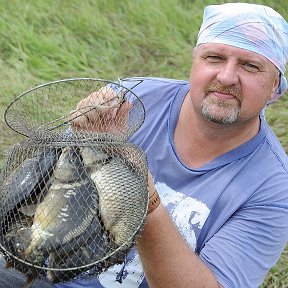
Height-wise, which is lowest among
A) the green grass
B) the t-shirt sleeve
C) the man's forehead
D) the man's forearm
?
the green grass

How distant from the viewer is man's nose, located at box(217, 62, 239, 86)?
2.25m

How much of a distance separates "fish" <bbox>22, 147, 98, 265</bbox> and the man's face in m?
0.67

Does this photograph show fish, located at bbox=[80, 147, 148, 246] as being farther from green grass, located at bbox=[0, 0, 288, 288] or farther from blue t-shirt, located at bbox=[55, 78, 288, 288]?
green grass, located at bbox=[0, 0, 288, 288]

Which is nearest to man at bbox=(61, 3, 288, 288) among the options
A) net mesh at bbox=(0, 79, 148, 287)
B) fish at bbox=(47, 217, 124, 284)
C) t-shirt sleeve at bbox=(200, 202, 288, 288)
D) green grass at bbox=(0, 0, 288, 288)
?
t-shirt sleeve at bbox=(200, 202, 288, 288)

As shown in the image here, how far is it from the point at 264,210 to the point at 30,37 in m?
3.16

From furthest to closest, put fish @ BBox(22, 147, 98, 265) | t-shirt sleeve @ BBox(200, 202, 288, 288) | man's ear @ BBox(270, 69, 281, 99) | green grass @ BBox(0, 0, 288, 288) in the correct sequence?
green grass @ BBox(0, 0, 288, 288) < man's ear @ BBox(270, 69, 281, 99) < t-shirt sleeve @ BBox(200, 202, 288, 288) < fish @ BBox(22, 147, 98, 265)

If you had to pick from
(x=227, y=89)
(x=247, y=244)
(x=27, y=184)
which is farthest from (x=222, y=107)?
(x=27, y=184)

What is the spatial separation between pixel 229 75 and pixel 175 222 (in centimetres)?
48

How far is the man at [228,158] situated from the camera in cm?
221

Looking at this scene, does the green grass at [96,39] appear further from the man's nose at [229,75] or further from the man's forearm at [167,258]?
the man's forearm at [167,258]

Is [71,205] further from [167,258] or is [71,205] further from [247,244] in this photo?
[247,244]

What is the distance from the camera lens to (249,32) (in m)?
2.29

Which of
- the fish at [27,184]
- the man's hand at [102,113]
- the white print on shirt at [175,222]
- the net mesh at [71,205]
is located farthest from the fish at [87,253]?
the white print on shirt at [175,222]


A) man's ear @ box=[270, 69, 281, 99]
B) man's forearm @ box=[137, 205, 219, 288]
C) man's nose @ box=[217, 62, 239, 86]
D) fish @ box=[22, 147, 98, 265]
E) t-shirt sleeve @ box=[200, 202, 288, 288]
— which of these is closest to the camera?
fish @ box=[22, 147, 98, 265]
